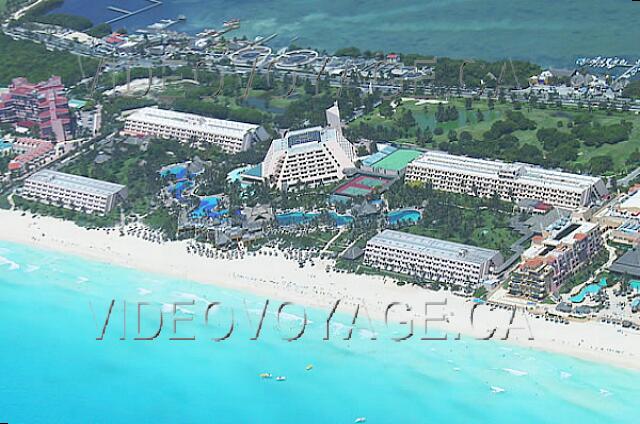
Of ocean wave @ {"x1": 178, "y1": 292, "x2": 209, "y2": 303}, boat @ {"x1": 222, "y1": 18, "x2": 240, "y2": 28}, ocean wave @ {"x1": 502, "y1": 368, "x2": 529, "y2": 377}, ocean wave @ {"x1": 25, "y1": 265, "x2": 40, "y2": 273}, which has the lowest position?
ocean wave @ {"x1": 502, "y1": 368, "x2": 529, "y2": 377}

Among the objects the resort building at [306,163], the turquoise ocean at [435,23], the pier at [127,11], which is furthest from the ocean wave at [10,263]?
the pier at [127,11]

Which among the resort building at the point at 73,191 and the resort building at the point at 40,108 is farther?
the resort building at the point at 40,108

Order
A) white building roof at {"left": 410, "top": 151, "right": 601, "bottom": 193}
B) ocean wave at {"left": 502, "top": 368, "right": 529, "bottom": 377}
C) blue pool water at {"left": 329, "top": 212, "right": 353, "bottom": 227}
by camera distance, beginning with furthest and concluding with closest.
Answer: white building roof at {"left": 410, "top": 151, "right": 601, "bottom": 193} → blue pool water at {"left": 329, "top": 212, "right": 353, "bottom": 227} → ocean wave at {"left": 502, "top": 368, "right": 529, "bottom": 377}

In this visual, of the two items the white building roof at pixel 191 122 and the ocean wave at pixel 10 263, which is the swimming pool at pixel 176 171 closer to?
the white building roof at pixel 191 122

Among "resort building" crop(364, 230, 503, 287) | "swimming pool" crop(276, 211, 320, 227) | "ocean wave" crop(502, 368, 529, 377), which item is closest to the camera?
"ocean wave" crop(502, 368, 529, 377)

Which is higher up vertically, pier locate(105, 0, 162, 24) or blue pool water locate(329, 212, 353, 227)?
pier locate(105, 0, 162, 24)

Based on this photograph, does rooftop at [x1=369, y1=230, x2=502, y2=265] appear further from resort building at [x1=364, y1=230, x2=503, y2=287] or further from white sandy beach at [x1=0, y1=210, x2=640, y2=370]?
white sandy beach at [x1=0, y1=210, x2=640, y2=370]

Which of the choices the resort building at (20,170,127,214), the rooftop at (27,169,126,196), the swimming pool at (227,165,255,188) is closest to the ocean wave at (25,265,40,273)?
the resort building at (20,170,127,214)
